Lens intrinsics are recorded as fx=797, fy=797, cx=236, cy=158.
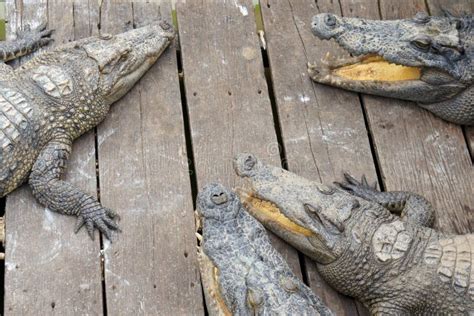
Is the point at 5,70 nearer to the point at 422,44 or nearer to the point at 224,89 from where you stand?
the point at 224,89

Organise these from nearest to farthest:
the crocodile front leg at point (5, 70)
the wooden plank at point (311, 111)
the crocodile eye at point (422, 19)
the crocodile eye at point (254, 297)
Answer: the crocodile eye at point (254, 297) → the wooden plank at point (311, 111) → the crocodile front leg at point (5, 70) → the crocodile eye at point (422, 19)

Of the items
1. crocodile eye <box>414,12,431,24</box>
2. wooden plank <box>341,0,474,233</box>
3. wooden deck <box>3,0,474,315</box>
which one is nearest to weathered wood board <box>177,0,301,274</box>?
wooden deck <box>3,0,474,315</box>

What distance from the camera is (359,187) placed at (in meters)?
4.34

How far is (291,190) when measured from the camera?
4.07m

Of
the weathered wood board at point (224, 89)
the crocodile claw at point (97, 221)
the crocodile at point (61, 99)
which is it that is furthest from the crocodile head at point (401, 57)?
the crocodile claw at point (97, 221)

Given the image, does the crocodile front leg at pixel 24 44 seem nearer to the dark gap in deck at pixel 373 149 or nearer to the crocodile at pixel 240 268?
the crocodile at pixel 240 268

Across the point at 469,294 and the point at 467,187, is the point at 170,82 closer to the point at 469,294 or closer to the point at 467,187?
the point at 467,187

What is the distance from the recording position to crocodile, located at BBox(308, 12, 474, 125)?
15.0 ft

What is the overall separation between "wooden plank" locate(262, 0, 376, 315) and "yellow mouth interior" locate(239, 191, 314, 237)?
232mm

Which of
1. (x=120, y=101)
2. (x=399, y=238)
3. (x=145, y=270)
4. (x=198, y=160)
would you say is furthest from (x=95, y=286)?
(x=399, y=238)

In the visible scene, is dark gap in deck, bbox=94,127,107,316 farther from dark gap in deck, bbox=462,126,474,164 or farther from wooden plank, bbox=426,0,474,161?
wooden plank, bbox=426,0,474,161

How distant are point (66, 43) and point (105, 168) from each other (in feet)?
3.15

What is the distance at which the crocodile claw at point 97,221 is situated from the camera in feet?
13.6

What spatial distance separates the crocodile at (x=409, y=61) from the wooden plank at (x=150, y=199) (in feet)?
3.14
